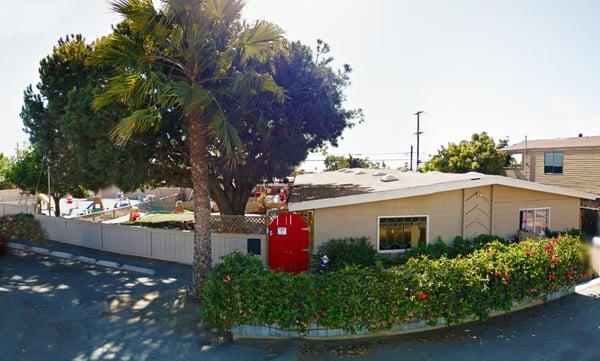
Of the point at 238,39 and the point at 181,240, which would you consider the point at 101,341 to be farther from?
the point at 238,39

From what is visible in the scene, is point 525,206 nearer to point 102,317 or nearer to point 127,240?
point 102,317

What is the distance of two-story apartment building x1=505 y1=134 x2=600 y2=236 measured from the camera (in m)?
25.0

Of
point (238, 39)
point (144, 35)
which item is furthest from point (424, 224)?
point (144, 35)

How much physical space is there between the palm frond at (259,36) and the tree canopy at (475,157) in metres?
27.2

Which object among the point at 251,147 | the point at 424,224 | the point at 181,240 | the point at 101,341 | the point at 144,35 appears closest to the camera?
the point at 101,341

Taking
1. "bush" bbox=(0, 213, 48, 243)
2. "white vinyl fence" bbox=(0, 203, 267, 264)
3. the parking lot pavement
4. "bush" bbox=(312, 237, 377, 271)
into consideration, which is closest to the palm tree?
the parking lot pavement

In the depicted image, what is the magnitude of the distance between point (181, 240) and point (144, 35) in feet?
23.7

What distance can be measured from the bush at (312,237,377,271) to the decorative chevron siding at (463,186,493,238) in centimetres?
390

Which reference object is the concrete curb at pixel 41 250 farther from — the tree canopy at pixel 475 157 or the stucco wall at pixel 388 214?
the tree canopy at pixel 475 157

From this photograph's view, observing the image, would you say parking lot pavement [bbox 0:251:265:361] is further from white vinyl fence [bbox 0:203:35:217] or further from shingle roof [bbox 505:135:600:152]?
shingle roof [bbox 505:135:600:152]

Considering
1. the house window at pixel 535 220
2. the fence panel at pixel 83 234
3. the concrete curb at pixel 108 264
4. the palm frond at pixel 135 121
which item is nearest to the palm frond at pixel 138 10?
the palm frond at pixel 135 121

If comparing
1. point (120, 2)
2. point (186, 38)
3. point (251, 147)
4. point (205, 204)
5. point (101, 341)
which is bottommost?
→ point (101, 341)

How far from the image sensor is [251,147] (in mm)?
15148

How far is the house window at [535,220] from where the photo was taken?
14523 mm
